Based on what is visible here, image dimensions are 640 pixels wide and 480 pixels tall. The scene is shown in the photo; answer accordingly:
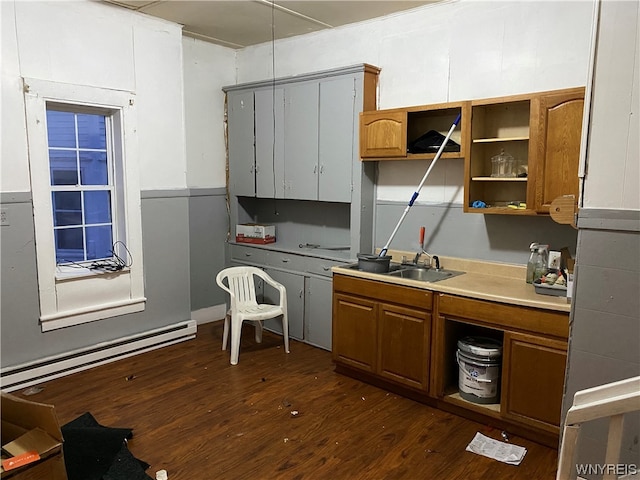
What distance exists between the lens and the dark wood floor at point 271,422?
2602 mm

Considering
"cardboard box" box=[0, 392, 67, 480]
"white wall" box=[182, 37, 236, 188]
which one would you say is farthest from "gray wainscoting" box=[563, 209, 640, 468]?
"white wall" box=[182, 37, 236, 188]

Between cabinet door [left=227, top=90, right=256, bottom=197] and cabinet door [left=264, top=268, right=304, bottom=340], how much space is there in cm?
93

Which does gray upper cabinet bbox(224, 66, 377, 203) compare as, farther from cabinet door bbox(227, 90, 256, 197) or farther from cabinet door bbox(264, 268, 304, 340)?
cabinet door bbox(264, 268, 304, 340)

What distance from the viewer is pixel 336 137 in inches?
162

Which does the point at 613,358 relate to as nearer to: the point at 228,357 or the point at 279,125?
the point at 228,357

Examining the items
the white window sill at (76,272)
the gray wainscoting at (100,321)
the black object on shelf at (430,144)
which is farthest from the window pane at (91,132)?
the black object on shelf at (430,144)

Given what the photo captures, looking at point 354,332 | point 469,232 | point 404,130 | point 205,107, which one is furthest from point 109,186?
point 469,232

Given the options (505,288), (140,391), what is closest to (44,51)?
(140,391)

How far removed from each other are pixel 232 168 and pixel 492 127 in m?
2.66

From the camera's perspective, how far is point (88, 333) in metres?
3.88

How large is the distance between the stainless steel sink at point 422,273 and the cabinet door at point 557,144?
2.81 ft

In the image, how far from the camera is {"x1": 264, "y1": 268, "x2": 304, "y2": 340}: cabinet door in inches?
175

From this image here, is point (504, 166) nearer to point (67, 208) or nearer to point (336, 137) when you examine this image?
point (336, 137)

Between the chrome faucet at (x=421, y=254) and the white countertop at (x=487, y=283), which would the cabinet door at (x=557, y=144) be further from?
the chrome faucet at (x=421, y=254)
